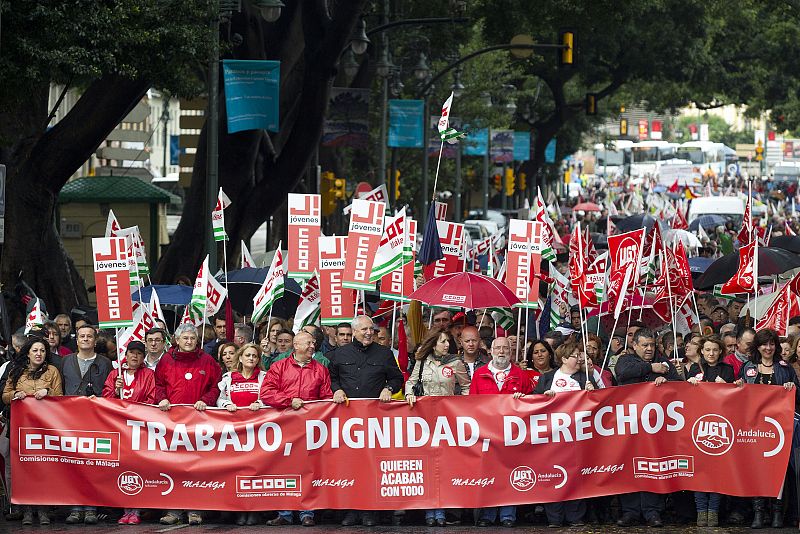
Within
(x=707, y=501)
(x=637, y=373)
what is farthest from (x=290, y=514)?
(x=707, y=501)

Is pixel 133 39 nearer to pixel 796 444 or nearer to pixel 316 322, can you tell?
pixel 316 322

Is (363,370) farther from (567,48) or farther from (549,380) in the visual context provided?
(567,48)

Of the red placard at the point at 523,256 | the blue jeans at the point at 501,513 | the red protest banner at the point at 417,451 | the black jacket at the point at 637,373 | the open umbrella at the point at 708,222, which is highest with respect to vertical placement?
the red placard at the point at 523,256

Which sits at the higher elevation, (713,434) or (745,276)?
(745,276)

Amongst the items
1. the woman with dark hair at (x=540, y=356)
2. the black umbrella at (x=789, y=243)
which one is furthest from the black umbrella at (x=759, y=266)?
the woman with dark hair at (x=540, y=356)

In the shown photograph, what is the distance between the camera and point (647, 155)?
118 metres

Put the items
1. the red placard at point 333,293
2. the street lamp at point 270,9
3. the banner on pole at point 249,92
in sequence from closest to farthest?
1. the red placard at point 333,293
2. the banner on pole at point 249,92
3. the street lamp at point 270,9

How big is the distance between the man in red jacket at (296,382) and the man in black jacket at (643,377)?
7.39ft

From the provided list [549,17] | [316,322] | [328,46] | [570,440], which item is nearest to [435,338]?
[570,440]

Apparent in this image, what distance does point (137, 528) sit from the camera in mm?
12211

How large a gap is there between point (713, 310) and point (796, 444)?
7472 millimetres

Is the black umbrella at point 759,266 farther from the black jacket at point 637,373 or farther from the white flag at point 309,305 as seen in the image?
the black jacket at point 637,373

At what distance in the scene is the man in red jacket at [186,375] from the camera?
12.6 meters

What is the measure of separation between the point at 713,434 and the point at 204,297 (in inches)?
184
